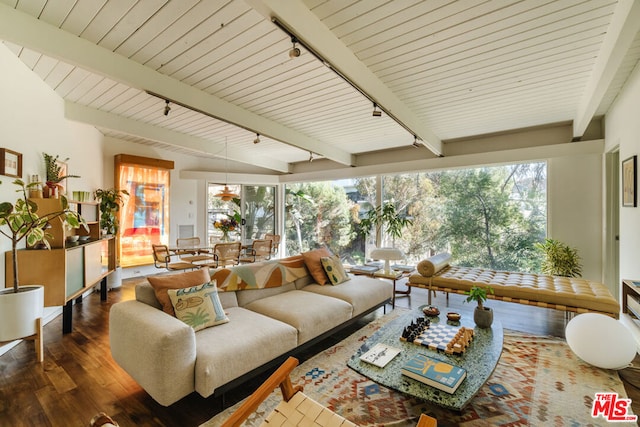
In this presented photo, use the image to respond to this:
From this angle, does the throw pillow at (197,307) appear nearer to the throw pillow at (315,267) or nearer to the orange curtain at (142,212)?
the throw pillow at (315,267)

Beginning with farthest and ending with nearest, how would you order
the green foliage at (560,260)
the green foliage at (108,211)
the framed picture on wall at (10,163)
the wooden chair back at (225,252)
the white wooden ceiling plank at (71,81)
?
the wooden chair back at (225,252), the green foliage at (108,211), the green foliage at (560,260), the white wooden ceiling plank at (71,81), the framed picture on wall at (10,163)

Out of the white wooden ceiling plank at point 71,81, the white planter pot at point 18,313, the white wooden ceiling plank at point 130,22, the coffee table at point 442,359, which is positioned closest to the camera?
the coffee table at point 442,359

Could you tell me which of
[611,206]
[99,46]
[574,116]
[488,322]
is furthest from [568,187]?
[99,46]

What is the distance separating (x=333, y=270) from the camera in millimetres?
3516

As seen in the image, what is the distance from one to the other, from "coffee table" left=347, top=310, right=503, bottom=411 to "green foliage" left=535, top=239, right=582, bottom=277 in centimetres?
249

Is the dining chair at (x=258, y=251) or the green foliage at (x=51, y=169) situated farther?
the dining chair at (x=258, y=251)

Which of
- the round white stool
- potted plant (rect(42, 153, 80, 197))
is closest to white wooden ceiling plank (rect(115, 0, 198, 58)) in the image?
potted plant (rect(42, 153, 80, 197))

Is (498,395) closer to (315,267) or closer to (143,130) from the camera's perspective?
(315,267)

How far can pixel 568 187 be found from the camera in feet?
14.2

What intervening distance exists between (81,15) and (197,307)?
7.61 feet

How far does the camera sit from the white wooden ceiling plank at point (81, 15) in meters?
1.97

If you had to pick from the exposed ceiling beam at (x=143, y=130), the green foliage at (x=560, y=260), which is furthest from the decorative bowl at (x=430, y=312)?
the exposed ceiling beam at (x=143, y=130)

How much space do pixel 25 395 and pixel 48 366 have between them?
0.43 meters

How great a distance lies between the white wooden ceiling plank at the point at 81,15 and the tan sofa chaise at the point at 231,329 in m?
2.01
